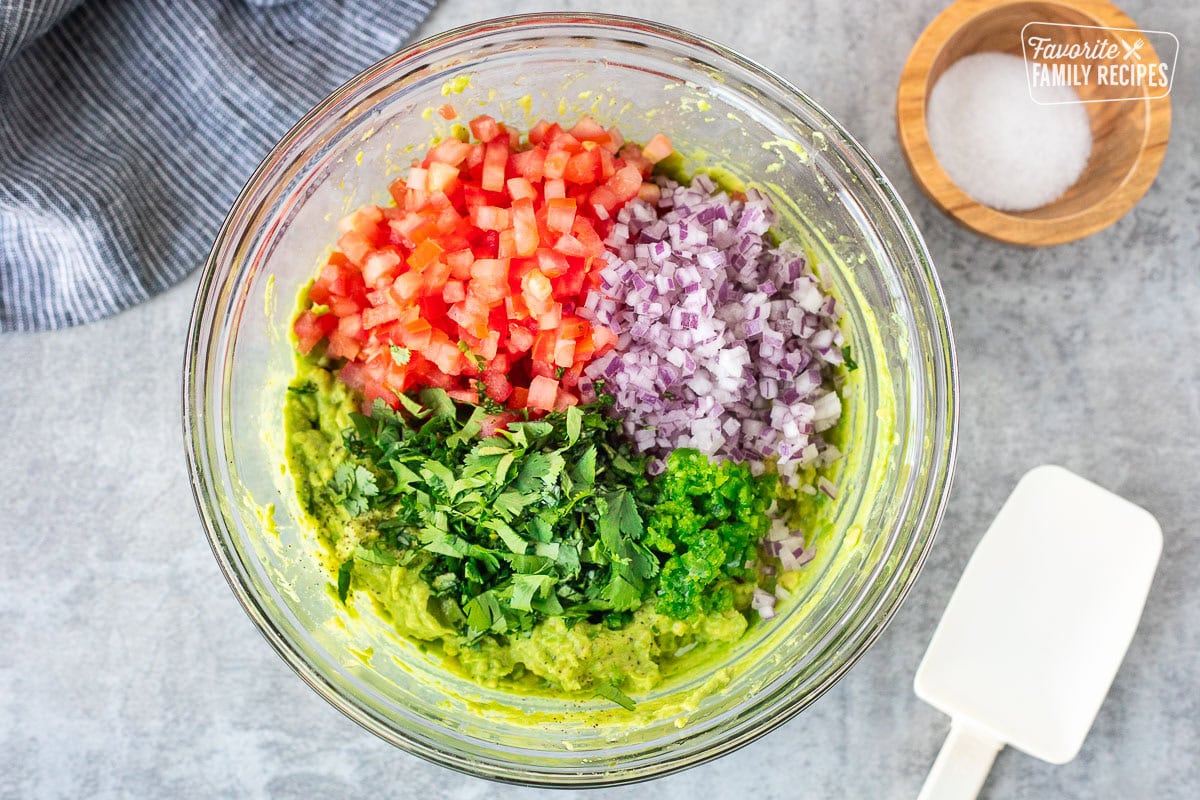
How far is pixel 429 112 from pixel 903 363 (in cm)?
100

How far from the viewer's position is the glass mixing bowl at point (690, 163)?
168 centimetres

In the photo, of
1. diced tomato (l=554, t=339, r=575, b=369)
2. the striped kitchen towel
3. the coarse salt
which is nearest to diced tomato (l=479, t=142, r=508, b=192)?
diced tomato (l=554, t=339, r=575, b=369)

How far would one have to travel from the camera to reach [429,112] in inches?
71.1

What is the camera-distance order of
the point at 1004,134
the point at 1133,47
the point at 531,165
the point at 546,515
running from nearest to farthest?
the point at 546,515, the point at 531,165, the point at 1133,47, the point at 1004,134

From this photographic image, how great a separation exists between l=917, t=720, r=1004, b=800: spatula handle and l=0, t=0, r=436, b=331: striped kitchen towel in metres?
1.83

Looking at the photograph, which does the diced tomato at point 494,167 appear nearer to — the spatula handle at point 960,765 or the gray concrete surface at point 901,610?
the gray concrete surface at point 901,610

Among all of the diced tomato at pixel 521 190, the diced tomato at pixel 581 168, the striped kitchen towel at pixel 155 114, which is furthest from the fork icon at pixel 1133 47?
the striped kitchen towel at pixel 155 114

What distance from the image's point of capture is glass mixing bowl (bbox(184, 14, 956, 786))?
168cm

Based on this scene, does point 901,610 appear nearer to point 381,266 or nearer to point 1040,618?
point 1040,618

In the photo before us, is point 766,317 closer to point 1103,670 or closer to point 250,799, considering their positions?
point 1103,670

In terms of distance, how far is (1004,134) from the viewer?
6.49 ft

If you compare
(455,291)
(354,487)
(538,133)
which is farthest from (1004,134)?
(354,487)

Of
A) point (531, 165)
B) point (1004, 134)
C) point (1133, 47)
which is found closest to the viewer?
point (531, 165)

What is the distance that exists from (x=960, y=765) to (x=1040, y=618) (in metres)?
0.34
